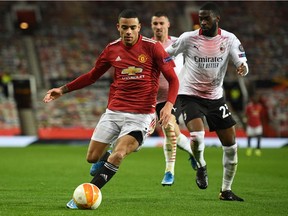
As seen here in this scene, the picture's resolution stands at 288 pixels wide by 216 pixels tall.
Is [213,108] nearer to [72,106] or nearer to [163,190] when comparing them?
[163,190]

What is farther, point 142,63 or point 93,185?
point 142,63

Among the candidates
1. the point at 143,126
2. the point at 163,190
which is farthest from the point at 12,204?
the point at 163,190

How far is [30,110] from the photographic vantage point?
29453 mm

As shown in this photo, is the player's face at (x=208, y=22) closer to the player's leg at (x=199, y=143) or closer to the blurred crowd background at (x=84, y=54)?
the player's leg at (x=199, y=143)

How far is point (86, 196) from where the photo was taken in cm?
721

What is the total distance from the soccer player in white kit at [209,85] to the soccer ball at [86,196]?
2.16 meters

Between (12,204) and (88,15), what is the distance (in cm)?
2853

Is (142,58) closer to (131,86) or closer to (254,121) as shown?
(131,86)

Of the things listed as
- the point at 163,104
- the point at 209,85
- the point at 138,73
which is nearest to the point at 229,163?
the point at 209,85

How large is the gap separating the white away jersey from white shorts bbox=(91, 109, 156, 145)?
A: 1.29 m

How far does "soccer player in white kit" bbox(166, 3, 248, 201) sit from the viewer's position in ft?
29.1

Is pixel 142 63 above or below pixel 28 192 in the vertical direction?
above

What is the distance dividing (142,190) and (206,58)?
225cm

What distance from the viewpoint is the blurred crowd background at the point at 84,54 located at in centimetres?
2950
